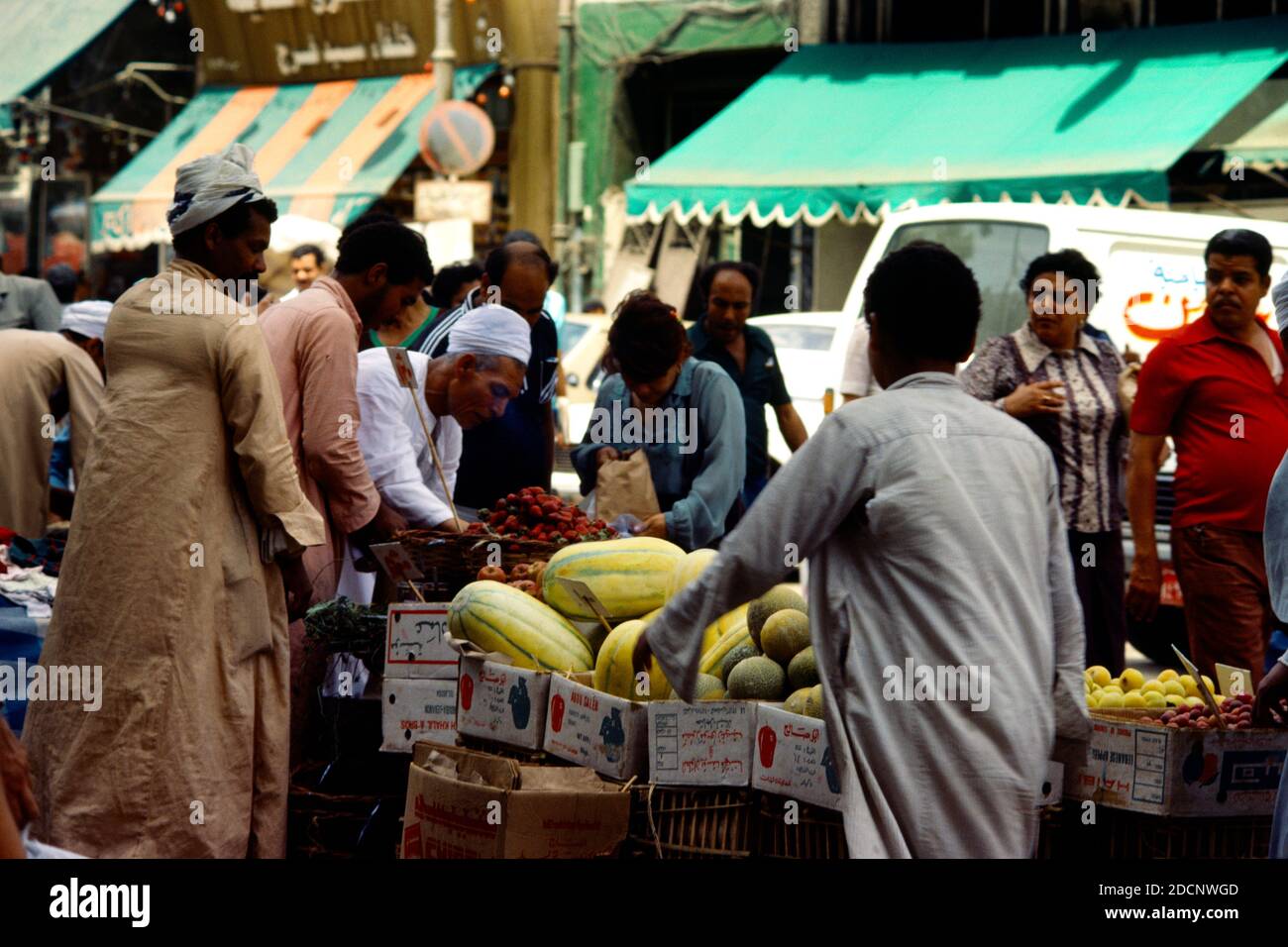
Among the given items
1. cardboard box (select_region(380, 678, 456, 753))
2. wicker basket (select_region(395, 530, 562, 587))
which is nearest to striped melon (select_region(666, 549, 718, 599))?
wicker basket (select_region(395, 530, 562, 587))

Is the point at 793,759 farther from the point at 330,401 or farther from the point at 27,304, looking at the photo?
the point at 27,304

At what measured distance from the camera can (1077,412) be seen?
7340 mm

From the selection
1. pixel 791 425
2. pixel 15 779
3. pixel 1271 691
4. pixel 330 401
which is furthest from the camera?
pixel 791 425

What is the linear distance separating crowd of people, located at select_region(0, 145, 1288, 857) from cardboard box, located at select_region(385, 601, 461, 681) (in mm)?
314

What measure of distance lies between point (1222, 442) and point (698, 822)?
317 cm

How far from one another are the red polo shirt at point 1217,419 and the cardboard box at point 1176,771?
8.14 ft

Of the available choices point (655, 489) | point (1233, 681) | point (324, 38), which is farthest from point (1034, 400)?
point (324, 38)

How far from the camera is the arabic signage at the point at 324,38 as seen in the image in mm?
21906

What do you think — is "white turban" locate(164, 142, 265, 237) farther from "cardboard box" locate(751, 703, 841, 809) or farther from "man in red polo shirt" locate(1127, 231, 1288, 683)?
"man in red polo shirt" locate(1127, 231, 1288, 683)

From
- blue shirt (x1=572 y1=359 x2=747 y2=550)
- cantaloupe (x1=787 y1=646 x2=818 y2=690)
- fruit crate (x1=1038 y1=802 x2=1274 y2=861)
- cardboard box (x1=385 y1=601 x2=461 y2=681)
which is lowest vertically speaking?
fruit crate (x1=1038 y1=802 x2=1274 y2=861)

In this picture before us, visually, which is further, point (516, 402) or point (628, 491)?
point (516, 402)

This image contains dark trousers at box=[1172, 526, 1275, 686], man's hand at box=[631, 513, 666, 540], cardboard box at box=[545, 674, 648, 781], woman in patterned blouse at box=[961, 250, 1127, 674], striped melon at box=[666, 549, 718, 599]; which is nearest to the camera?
cardboard box at box=[545, 674, 648, 781]

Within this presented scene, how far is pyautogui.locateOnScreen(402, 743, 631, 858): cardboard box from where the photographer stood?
15.8ft

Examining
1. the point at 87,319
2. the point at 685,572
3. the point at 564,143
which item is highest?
the point at 564,143
